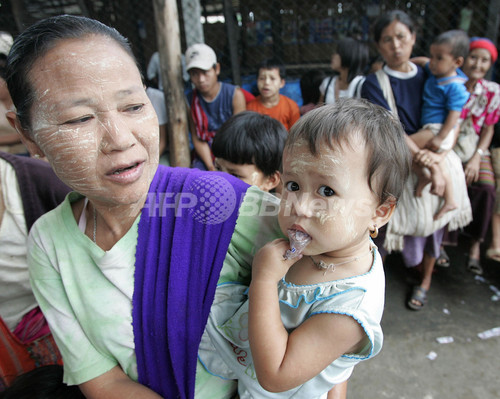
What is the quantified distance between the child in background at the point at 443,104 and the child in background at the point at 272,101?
1409 mm

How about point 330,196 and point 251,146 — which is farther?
point 251,146

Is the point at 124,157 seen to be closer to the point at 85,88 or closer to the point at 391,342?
the point at 85,88

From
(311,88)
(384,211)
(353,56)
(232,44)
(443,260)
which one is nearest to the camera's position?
(384,211)

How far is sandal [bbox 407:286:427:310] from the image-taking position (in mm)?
2938

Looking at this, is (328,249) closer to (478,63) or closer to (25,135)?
(25,135)

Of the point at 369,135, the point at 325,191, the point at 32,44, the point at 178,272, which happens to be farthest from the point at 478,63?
the point at 32,44

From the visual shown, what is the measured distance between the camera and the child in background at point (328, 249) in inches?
34.4

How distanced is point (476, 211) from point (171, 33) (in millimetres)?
3268

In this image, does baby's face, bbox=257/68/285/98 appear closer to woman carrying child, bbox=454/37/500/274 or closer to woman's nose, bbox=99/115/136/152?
woman carrying child, bbox=454/37/500/274

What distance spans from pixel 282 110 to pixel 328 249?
3.09 meters

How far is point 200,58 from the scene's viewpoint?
3.71m

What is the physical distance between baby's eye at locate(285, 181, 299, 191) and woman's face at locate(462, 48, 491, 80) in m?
3.26

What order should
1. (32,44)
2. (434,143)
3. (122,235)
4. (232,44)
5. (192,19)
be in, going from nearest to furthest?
(32,44)
(122,235)
(434,143)
(192,19)
(232,44)

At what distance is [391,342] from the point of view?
8.59 ft
